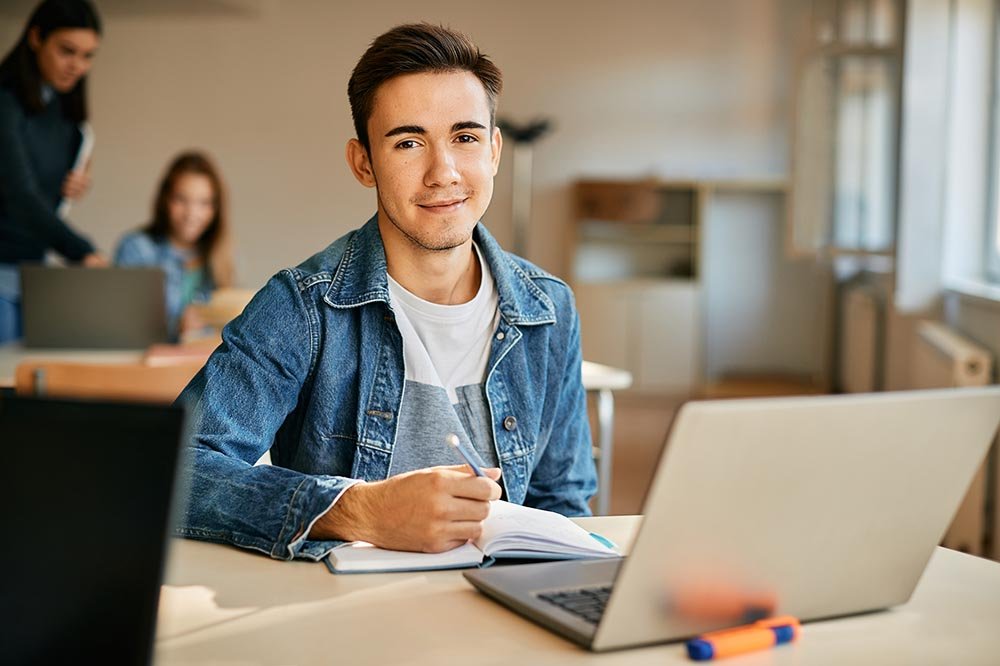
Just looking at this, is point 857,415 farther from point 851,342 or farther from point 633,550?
point 851,342

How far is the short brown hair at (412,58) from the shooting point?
1475 mm

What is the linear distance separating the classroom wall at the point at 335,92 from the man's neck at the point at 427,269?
6.47 meters

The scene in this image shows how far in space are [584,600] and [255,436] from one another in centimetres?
52

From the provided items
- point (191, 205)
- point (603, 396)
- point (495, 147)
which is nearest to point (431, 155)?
point (495, 147)

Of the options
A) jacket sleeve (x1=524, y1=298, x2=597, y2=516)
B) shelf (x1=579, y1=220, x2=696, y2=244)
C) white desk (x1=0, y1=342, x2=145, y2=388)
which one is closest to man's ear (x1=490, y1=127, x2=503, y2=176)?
jacket sleeve (x1=524, y1=298, x2=597, y2=516)

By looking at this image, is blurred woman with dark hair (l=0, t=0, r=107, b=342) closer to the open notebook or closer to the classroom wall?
the open notebook

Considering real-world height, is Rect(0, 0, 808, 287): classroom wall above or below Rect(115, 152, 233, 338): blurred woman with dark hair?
above

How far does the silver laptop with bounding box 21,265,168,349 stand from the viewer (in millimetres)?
3205

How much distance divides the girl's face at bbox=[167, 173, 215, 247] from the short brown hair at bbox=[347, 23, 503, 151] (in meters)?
2.80

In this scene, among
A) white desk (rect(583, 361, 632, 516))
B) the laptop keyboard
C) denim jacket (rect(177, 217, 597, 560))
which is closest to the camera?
the laptop keyboard

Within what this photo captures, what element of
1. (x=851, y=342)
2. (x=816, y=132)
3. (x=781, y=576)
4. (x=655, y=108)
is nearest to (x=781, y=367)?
(x=851, y=342)

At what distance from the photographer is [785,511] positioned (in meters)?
0.87

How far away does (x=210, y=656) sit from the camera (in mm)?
896

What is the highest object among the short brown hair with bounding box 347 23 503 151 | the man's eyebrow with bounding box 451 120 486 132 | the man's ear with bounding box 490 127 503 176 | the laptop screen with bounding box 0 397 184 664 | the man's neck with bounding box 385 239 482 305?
the short brown hair with bounding box 347 23 503 151
